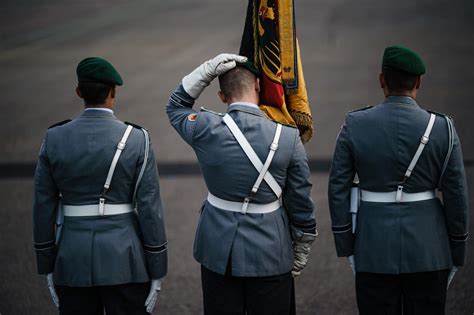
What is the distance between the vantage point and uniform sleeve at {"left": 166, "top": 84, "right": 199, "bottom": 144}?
11.5 feet

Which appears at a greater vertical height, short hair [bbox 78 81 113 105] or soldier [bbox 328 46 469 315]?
short hair [bbox 78 81 113 105]

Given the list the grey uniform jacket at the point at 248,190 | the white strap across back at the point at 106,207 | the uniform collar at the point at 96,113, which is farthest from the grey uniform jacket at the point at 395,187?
the uniform collar at the point at 96,113

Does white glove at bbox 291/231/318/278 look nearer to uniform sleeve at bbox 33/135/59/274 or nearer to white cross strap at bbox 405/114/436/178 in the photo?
white cross strap at bbox 405/114/436/178

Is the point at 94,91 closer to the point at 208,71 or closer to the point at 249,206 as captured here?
the point at 208,71

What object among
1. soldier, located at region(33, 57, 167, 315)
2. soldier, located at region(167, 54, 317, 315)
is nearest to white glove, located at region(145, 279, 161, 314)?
soldier, located at region(33, 57, 167, 315)

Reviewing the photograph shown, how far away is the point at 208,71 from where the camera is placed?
343 centimetres

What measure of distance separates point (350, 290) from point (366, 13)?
35.7ft

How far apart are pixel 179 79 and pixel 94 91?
7.57m

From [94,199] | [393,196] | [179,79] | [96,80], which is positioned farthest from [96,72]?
[179,79]

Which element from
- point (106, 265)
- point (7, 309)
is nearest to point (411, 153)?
point (106, 265)

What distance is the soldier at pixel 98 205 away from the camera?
341 cm

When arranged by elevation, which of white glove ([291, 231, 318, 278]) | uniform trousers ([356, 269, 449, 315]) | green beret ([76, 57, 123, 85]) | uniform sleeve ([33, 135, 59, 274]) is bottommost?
uniform trousers ([356, 269, 449, 315])

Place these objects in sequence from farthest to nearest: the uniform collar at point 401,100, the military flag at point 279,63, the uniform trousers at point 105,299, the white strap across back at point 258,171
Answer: the military flag at point 279,63, the uniform collar at point 401,100, the uniform trousers at point 105,299, the white strap across back at point 258,171

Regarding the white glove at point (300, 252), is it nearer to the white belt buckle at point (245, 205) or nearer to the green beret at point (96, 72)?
the white belt buckle at point (245, 205)
